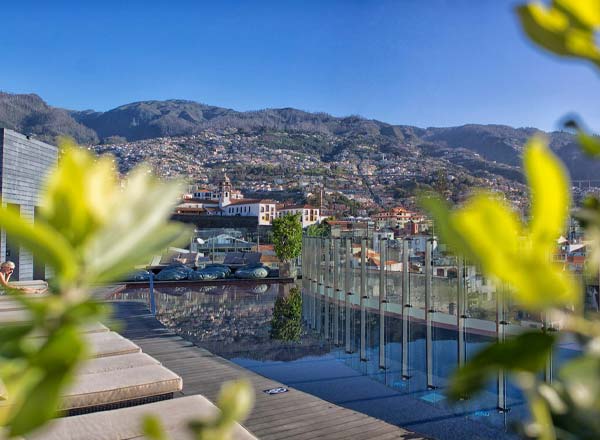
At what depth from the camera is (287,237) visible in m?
18.3

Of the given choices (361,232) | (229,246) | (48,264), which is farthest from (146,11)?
(48,264)

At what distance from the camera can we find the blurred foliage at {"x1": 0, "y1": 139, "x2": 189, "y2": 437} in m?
0.20

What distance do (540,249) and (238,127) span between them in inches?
3483

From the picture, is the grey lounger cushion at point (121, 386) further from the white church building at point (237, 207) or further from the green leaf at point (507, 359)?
the white church building at point (237, 207)

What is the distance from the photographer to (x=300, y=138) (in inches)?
3201

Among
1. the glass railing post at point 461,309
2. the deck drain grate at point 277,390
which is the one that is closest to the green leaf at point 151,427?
the deck drain grate at point 277,390

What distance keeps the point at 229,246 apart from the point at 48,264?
22707mm

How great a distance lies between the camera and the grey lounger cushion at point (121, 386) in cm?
359

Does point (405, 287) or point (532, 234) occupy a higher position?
point (532, 234)

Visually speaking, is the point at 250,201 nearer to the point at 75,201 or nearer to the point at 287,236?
the point at 287,236

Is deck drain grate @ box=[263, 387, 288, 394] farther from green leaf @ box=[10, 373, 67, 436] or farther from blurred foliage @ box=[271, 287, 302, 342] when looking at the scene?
green leaf @ box=[10, 373, 67, 436]

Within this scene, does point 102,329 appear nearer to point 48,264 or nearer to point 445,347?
point 445,347

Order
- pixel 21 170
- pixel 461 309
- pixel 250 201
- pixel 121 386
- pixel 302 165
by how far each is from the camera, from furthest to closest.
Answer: pixel 302 165
pixel 250 201
pixel 21 170
pixel 461 309
pixel 121 386

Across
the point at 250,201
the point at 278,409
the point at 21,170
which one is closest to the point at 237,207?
the point at 250,201
